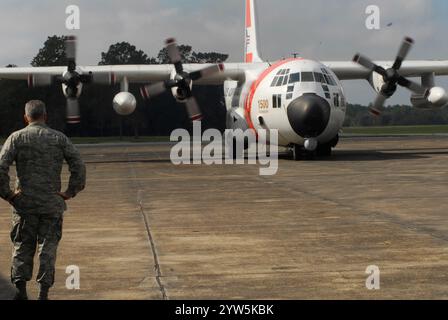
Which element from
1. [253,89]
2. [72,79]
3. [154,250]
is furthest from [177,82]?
[154,250]

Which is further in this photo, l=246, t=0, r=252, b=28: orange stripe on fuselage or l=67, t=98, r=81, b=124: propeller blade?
l=246, t=0, r=252, b=28: orange stripe on fuselage

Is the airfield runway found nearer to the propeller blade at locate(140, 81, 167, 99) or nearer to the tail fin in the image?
the propeller blade at locate(140, 81, 167, 99)

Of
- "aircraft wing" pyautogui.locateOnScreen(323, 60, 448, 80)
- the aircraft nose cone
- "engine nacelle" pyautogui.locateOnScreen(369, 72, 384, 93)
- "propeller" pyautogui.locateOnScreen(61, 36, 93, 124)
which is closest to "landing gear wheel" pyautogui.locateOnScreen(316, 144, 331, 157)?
the aircraft nose cone

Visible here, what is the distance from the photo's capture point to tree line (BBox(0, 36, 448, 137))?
75.2 metres

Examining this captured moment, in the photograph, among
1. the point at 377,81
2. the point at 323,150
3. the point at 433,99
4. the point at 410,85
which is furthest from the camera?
the point at 377,81

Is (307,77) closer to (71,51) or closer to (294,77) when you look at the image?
(294,77)

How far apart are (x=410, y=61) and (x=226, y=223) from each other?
86.6ft

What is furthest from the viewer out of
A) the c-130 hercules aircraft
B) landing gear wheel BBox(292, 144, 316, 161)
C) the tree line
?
the tree line

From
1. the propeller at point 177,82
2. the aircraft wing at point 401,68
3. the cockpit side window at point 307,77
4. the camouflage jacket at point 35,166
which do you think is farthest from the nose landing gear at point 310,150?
the camouflage jacket at point 35,166

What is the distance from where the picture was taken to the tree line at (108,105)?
247ft

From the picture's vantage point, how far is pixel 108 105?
75.4 meters

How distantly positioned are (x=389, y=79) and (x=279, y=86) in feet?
21.7

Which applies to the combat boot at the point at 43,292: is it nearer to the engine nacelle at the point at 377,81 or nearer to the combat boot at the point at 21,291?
the combat boot at the point at 21,291

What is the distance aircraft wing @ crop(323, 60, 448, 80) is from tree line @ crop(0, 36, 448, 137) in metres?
36.1
